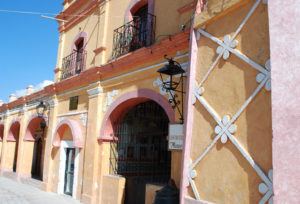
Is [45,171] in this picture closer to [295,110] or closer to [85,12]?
[85,12]

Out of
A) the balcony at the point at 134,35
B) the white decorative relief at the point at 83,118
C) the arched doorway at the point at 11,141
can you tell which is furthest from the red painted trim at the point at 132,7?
the arched doorway at the point at 11,141

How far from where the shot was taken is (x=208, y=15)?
446 cm

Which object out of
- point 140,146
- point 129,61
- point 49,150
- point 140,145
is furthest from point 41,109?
point 129,61

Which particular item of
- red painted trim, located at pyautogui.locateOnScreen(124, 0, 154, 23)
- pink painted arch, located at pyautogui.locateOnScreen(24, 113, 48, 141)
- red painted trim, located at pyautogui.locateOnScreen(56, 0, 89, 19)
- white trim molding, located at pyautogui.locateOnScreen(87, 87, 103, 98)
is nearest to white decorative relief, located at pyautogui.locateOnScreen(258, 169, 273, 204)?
red painted trim, located at pyautogui.locateOnScreen(124, 0, 154, 23)

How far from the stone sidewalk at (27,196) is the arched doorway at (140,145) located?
2.02 meters

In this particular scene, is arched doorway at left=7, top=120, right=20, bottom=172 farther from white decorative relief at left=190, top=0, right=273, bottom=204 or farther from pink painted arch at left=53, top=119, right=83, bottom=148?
white decorative relief at left=190, top=0, right=273, bottom=204

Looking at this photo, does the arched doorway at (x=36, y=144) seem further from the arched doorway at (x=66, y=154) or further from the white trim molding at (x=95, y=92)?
the white trim molding at (x=95, y=92)

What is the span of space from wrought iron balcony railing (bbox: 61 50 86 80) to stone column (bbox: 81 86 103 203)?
6.47 ft

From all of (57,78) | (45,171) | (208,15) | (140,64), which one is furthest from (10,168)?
(208,15)

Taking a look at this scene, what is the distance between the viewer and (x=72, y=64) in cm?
1055

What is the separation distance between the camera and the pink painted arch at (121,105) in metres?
6.63

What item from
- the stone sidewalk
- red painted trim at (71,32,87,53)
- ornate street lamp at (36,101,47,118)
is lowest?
the stone sidewalk

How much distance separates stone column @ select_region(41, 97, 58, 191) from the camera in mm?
10383

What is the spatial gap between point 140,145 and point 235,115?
469 cm
